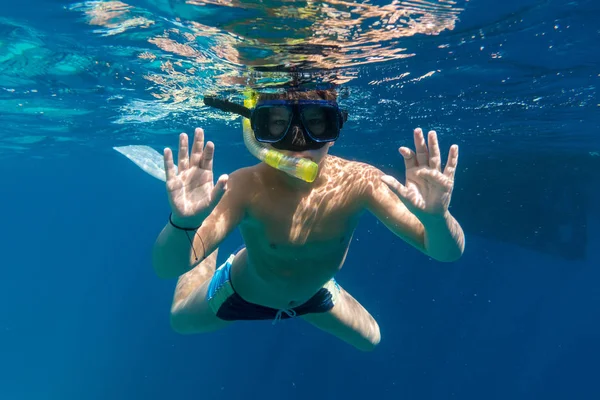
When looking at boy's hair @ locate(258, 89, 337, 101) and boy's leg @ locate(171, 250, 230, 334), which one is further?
boy's leg @ locate(171, 250, 230, 334)

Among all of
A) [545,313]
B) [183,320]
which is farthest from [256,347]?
[545,313]

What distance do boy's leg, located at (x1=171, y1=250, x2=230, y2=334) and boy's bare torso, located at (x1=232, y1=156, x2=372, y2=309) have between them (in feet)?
5.79

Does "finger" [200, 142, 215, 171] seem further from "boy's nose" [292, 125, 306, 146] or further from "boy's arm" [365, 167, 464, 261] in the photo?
"boy's arm" [365, 167, 464, 261]

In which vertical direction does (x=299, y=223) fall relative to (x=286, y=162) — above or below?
below

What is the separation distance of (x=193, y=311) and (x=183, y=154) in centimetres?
415

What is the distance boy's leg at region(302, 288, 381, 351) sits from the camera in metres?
6.62

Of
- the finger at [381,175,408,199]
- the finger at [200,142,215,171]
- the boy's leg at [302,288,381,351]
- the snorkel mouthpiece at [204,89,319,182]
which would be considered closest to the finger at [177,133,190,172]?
the finger at [200,142,215,171]

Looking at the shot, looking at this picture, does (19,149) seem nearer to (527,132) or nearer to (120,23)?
(120,23)

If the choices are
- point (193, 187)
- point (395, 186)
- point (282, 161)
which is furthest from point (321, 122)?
point (193, 187)

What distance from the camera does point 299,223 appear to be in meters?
4.39

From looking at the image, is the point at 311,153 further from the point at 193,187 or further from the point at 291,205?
the point at 193,187

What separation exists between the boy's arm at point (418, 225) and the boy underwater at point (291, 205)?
0.01 meters

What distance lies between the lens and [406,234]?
4473mm

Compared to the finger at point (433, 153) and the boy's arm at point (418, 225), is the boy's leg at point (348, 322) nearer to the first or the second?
the boy's arm at point (418, 225)
